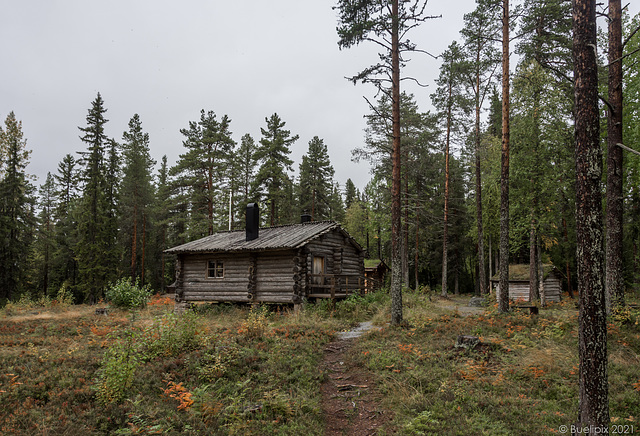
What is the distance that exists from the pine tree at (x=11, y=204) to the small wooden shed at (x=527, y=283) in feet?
133

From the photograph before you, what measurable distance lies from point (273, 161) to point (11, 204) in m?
23.6

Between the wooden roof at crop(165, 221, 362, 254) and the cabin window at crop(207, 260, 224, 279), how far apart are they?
1.08 meters

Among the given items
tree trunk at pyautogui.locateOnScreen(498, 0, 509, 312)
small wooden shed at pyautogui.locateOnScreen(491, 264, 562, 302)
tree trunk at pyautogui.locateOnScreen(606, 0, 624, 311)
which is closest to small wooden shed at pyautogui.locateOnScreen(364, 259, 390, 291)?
small wooden shed at pyautogui.locateOnScreen(491, 264, 562, 302)

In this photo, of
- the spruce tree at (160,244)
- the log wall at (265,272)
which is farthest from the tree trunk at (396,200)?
the spruce tree at (160,244)

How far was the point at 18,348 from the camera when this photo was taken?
39.7 feet

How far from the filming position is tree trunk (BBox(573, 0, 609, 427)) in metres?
5.48

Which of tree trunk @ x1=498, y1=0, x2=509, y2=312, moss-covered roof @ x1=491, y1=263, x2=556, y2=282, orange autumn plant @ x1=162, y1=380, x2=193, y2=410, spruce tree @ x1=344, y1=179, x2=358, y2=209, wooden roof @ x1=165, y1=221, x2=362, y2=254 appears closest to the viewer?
orange autumn plant @ x1=162, y1=380, x2=193, y2=410

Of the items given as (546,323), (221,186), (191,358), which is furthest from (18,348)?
(221,186)

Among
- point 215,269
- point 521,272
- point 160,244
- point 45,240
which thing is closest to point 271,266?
point 215,269

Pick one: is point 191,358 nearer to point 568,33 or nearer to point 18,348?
point 18,348

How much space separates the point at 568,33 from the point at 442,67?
31.4 ft

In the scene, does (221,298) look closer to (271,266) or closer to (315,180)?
(271,266)

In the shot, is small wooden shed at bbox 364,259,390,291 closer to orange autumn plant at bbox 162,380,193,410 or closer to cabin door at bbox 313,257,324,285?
cabin door at bbox 313,257,324,285

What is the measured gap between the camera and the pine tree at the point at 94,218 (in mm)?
30797
